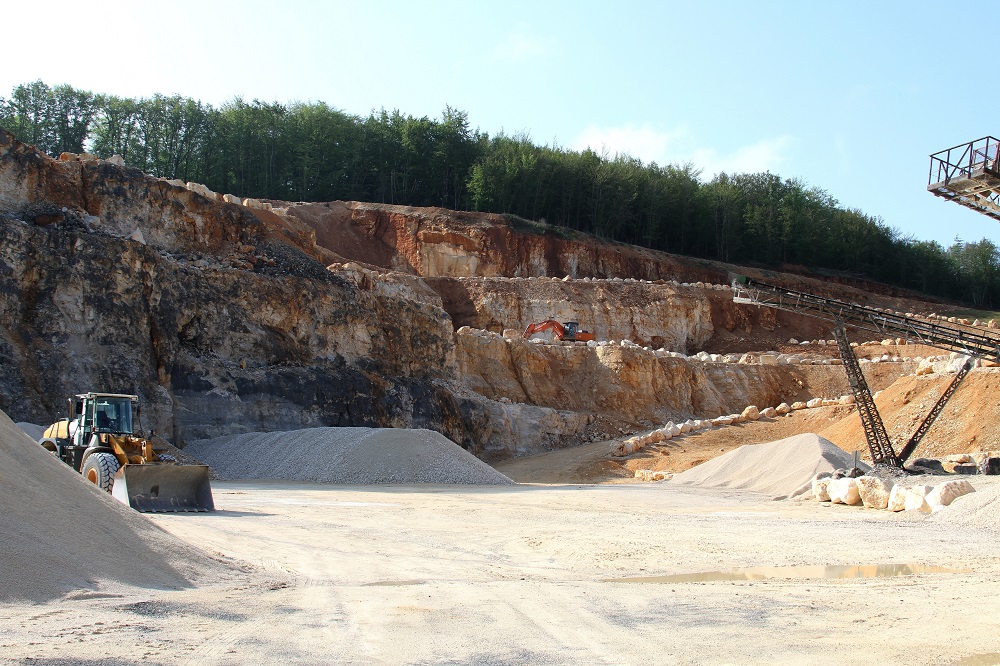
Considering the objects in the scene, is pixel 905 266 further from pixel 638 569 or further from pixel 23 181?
pixel 638 569

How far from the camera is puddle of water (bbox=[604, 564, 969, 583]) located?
9.81m

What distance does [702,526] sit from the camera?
1477cm

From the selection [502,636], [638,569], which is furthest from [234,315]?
[502,636]

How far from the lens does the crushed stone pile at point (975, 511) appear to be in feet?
47.7

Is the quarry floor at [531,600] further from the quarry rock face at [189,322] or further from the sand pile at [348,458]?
the quarry rock face at [189,322]

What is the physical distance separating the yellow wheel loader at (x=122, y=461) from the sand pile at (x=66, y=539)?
451 centimetres

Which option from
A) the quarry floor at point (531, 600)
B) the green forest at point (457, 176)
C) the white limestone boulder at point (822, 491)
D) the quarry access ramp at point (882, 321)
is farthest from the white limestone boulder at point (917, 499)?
the green forest at point (457, 176)

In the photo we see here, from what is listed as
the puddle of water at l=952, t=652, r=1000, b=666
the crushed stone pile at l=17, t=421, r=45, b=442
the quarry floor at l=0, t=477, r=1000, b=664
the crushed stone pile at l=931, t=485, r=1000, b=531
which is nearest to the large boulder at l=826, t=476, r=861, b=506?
the crushed stone pile at l=931, t=485, r=1000, b=531

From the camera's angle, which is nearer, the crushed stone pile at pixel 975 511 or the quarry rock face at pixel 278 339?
the crushed stone pile at pixel 975 511

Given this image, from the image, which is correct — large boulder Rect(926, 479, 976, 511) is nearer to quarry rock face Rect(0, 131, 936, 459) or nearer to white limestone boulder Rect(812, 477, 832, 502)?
white limestone boulder Rect(812, 477, 832, 502)

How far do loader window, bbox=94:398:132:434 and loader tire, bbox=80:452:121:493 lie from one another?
47.9 inches

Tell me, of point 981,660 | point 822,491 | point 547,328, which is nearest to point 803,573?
point 981,660

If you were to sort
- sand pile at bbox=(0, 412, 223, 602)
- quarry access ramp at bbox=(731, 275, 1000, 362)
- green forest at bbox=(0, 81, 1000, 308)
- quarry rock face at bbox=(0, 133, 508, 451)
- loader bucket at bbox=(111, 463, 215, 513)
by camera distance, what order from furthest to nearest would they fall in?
green forest at bbox=(0, 81, 1000, 308)
quarry rock face at bbox=(0, 133, 508, 451)
quarry access ramp at bbox=(731, 275, 1000, 362)
loader bucket at bbox=(111, 463, 215, 513)
sand pile at bbox=(0, 412, 223, 602)

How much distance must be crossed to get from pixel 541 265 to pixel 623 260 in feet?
20.5
